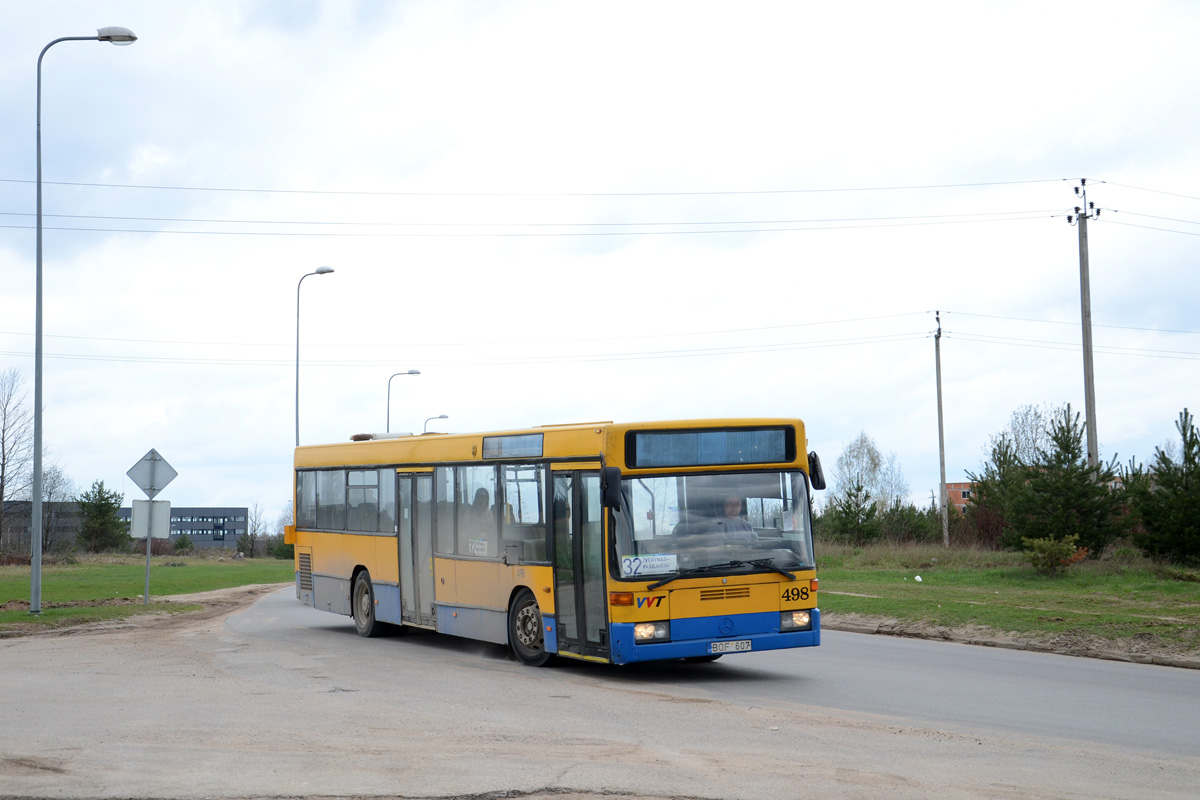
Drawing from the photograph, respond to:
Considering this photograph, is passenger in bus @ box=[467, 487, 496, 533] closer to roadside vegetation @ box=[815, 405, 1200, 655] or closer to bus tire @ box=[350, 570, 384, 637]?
bus tire @ box=[350, 570, 384, 637]

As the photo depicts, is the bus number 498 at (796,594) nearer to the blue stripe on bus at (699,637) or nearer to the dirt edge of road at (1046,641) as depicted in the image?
the blue stripe on bus at (699,637)

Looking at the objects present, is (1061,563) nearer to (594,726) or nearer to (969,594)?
(969,594)

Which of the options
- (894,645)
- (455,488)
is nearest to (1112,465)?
(894,645)

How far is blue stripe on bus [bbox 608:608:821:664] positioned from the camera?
12.7 meters

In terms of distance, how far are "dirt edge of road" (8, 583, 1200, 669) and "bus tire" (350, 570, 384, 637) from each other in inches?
184

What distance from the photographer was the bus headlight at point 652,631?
1267 centimetres

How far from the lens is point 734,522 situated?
519 inches

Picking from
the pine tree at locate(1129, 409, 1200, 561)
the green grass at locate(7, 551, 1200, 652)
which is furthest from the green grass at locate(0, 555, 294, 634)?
the pine tree at locate(1129, 409, 1200, 561)

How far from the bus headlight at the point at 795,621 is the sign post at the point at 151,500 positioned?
52.5 ft

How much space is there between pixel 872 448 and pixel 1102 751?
95.4 meters

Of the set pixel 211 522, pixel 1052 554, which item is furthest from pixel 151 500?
pixel 211 522

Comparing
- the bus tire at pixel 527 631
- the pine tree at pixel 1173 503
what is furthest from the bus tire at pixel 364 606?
the pine tree at pixel 1173 503

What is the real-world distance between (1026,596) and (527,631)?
12082 millimetres

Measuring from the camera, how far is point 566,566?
44.8ft
